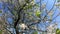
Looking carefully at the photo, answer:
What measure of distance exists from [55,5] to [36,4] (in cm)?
74

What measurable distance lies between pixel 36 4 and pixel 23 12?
60 cm

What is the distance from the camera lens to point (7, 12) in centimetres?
702

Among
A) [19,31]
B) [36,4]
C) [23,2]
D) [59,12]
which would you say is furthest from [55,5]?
[19,31]

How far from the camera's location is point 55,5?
7.04 metres

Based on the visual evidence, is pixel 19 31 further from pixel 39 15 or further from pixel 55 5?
pixel 55 5

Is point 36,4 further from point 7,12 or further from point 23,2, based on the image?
point 7,12

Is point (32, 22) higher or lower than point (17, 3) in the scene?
lower

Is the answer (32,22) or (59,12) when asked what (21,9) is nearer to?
(32,22)

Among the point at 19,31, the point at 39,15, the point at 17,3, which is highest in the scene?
the point at 17,3

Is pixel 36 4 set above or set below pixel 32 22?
above

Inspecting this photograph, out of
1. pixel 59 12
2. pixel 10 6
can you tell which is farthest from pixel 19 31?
pixel 59 12

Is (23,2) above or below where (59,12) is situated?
above

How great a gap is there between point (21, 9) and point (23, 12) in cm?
15

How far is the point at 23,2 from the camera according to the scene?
268 inches
